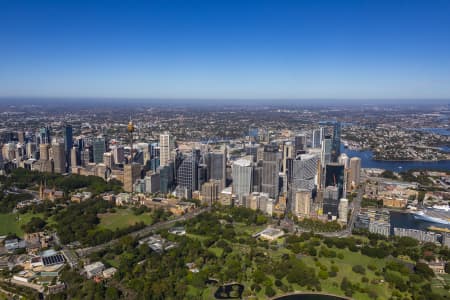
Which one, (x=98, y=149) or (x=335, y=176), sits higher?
(x=98, y=149)

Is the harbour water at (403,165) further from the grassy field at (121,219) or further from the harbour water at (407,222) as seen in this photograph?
the grassy field at (121,219)

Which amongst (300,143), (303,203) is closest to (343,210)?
(303,203)

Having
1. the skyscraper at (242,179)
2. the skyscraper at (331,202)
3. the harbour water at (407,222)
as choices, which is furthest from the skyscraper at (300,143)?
the harbour water at (407,222)

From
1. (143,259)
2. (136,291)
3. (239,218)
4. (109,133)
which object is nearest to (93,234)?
(143,259)

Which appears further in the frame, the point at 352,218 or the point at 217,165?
the point at 217,165

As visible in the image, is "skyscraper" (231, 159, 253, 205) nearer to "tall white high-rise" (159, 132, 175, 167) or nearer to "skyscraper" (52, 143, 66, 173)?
"tall white high-rise" (159, 132, 175, 167)

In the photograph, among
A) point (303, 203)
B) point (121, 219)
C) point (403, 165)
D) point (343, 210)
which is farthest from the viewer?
point (403, 165)

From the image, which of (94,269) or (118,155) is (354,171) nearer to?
(118,155)
